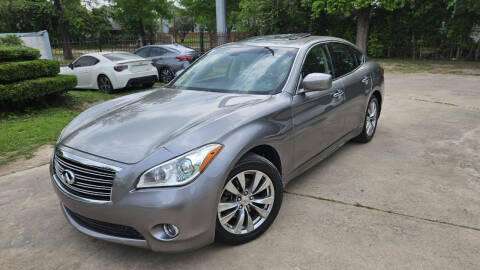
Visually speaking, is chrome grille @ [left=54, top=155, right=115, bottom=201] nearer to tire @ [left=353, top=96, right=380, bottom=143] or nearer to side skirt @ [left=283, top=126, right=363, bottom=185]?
side skirt @ [left=283, top=126, right=363, bottom=185]

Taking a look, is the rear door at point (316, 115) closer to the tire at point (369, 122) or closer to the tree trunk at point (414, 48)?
the tire at point (369, 122)

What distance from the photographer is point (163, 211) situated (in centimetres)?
231

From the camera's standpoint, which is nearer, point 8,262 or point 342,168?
point 8,262

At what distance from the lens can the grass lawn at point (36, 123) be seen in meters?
5.46

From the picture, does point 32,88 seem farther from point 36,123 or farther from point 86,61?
point 86,61

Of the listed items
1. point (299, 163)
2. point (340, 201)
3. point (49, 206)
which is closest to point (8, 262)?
point (49, 206)

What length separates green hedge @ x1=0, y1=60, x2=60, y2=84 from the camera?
7.21 meters

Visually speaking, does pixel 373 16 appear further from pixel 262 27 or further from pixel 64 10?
pixel 64 10

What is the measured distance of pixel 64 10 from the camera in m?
24.1

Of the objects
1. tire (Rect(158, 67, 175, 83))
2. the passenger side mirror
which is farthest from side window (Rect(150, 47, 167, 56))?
the passenger side mirror

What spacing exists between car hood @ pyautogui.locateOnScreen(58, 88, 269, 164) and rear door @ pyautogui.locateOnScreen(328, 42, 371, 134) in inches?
61.0

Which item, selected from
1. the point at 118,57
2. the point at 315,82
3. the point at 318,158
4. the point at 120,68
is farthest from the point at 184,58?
the point at 315,82

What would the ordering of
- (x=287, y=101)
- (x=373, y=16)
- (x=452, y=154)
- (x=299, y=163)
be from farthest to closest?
1. (x=373, y=16)
2. (x=452, y=154)
3. (x=299, y=163)
4. (x=287, y=101)

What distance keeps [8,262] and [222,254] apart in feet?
5.42
